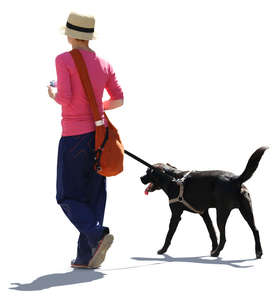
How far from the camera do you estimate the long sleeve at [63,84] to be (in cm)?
978

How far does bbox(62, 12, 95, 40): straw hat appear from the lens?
995cm

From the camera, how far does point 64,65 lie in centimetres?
980

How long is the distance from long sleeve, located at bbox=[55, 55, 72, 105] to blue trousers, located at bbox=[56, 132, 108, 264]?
430 mm

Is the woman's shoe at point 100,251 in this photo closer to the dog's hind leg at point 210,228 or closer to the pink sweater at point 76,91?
the pink sweater at point 76,91

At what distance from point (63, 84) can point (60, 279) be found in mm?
2067

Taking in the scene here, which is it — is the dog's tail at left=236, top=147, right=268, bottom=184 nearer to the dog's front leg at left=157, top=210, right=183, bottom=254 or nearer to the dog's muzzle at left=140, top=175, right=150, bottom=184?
the dog's front leg at left=157, top=210, right=183, bottom=254

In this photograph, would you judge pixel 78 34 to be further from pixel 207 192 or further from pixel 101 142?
pixel 207 192

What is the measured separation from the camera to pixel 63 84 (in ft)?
32.1

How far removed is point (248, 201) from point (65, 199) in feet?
6.68

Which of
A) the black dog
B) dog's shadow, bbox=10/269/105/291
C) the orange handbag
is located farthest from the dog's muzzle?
dog's shadow, bbox=10/269/105/291

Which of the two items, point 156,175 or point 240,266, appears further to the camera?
point 156,175

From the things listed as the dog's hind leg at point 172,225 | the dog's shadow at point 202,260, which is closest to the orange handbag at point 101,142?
the dog's hind leg at point 172,225

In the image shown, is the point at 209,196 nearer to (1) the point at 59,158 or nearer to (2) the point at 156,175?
(2) the point at 156,175

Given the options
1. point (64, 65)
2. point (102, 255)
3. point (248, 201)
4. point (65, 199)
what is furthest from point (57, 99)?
point (248, 201)
